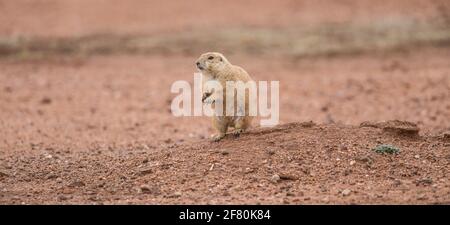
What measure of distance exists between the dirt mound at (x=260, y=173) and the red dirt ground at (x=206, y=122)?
0.07ft

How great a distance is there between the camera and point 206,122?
11.6m

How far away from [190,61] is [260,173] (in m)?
9.32

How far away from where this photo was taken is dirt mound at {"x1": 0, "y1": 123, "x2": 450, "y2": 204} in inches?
255

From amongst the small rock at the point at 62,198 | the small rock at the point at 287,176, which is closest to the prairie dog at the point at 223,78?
the small rock at the point at 287,176

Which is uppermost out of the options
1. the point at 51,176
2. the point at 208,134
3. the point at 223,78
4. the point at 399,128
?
the point at 208,134

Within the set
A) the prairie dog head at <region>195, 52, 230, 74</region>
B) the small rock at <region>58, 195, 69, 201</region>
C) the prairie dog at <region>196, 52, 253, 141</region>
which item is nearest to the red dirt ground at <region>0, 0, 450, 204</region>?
the small rock at <region>58, 195, 69, 201</region>

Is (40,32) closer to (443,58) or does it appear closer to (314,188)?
(443,58)

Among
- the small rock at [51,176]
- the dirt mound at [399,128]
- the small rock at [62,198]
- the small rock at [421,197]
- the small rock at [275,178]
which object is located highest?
the dirt mound at [399,128]

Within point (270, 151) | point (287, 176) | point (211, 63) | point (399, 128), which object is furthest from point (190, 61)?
point (287, 176)

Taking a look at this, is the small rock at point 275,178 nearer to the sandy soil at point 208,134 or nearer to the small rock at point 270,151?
the sandy soil at point 208,134

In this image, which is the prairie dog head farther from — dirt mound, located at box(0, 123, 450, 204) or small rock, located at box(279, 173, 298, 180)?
small rock, located at box(279, 173, 298, 180)

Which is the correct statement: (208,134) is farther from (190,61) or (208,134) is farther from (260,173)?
(190,61)

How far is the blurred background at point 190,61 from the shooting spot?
1127 centimetres
